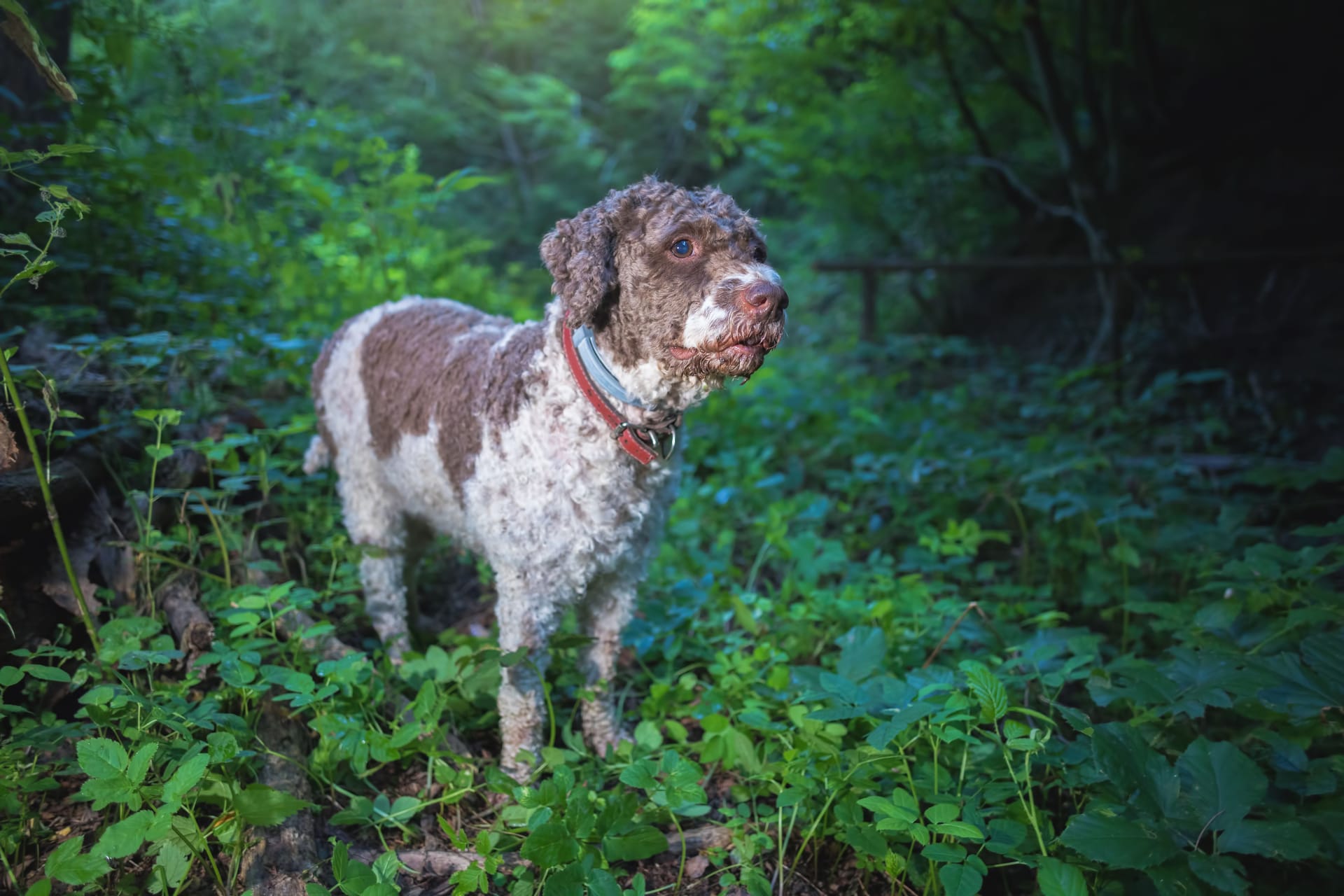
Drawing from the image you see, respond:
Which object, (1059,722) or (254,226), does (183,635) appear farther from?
(254,226)

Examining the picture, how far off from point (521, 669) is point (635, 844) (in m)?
0.77

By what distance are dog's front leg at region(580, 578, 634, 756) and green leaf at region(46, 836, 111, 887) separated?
57.1 inches

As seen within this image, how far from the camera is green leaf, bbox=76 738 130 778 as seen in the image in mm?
1669

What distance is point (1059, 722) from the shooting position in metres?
2.63

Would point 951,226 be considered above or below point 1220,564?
above

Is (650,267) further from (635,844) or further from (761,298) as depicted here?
(635,844)

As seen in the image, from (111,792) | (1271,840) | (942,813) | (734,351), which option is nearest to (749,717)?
(942,813)

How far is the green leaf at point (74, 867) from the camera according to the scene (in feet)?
5.16

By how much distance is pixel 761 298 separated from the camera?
6.89ft

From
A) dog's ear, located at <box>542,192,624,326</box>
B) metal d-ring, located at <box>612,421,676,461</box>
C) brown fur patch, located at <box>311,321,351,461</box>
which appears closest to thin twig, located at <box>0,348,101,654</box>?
brown fur patch, located at <box>311,321,351,461</box>

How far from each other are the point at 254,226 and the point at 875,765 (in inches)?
195

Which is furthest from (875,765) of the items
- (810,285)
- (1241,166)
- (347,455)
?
(810,285)

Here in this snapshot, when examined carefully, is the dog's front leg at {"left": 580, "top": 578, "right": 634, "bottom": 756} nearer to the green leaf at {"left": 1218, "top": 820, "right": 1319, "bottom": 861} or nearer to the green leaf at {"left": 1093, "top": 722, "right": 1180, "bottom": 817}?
the green leaf at {"left": 1093, "top": 722, "right": 1180, "bottom": 817}

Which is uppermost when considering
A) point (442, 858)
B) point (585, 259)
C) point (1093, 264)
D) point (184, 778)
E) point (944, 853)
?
point (585, 259)
